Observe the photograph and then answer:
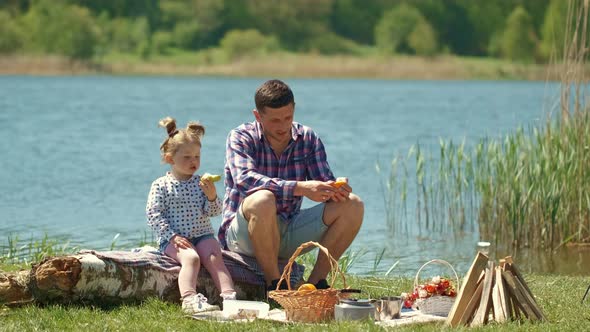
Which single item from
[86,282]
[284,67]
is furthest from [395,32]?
[86,282]

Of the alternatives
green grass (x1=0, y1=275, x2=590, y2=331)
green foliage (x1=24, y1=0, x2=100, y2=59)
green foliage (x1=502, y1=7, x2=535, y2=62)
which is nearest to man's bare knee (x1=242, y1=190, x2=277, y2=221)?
green grass (x1=0, y1=275, x2=590, y2=331)

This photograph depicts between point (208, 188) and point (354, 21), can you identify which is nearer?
point (208, 188)

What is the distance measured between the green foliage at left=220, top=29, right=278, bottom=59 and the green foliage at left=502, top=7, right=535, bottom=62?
11875mm

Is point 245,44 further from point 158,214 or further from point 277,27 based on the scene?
point 158,214

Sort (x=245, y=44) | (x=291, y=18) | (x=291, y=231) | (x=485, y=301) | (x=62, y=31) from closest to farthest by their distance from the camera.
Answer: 1. (x=485, y=301)
2. (x=291, y=231)
3. (x=62, y=31)
4. (x=245, y=44)
5. (x=291, y=18)

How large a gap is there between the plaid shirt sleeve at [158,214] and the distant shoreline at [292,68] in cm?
4430

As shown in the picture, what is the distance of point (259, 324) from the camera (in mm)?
4918

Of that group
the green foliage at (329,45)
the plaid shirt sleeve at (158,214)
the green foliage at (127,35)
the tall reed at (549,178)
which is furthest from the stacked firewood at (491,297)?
the green foliage at (329,45)

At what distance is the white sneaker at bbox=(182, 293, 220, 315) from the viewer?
5230 millimetres

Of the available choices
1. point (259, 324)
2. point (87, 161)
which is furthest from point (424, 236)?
point (87, 161)

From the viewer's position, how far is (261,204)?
17.8 ft

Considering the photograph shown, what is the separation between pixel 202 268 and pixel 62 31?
48696 mm

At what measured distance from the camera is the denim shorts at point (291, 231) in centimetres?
566

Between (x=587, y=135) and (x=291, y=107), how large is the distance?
4.26m
